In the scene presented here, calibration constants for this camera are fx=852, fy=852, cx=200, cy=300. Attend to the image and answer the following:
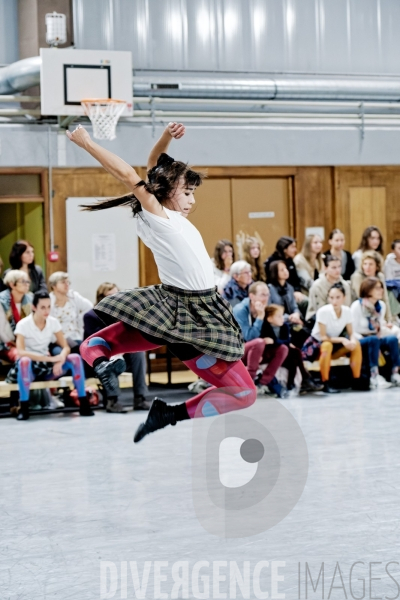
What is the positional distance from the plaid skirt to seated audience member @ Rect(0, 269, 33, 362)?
3.91 metres

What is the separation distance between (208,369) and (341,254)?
5537 mm

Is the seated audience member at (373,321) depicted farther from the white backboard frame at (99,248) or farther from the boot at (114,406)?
the white backboard frame at (99,248)

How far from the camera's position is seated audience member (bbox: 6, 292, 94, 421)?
702cm

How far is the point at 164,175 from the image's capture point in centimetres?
343

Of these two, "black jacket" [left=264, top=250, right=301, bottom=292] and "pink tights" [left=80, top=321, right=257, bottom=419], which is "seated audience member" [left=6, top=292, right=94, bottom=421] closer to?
"black jacket" [left=264, top=250, right=301, bottom=292]

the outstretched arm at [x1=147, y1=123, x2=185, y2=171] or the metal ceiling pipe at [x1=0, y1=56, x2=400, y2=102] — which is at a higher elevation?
the metal ceiling pipe at [x1=0, y1=56, x2=400, y2=102]

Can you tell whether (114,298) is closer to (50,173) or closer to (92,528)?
(92,528)

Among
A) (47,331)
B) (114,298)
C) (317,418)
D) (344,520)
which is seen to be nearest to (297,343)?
(317,418)

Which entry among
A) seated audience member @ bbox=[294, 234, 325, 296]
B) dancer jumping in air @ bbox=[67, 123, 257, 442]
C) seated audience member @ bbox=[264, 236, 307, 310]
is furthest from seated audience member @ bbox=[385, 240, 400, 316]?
dancer jumping in air @ bbox=[67, 123, 257, 442]

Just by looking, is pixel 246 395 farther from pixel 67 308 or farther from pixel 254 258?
pixel 254 258

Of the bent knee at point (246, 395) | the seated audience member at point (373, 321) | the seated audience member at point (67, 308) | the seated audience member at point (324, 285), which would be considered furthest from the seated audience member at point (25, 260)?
the bent knee at point (246, 395)

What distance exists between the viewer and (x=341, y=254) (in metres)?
8.82

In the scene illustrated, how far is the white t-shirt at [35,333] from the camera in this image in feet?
23.3

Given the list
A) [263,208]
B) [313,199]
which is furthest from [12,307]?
[313,199]
